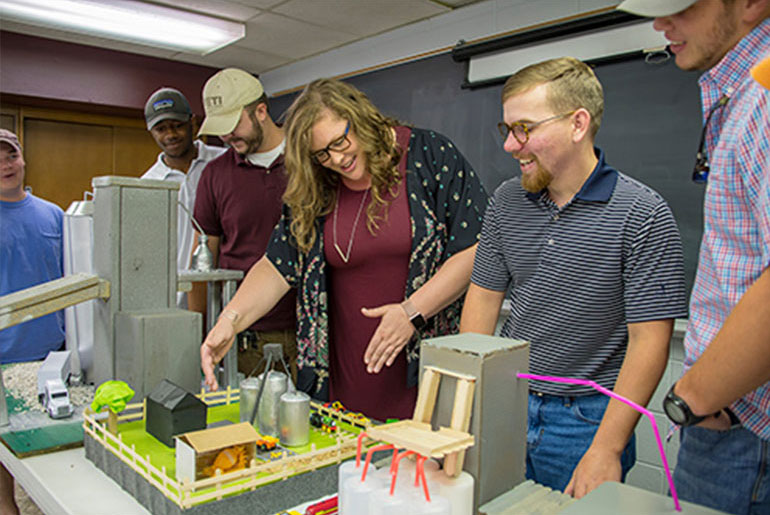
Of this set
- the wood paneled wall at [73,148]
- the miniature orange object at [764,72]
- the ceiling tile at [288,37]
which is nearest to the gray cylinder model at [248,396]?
the miniature orange object at [764,72]

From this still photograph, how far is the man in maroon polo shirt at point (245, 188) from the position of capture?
7.23 ft

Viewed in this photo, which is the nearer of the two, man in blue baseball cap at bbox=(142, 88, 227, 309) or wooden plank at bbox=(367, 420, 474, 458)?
wooden plank at bbox=(367, 420, 474, 458)

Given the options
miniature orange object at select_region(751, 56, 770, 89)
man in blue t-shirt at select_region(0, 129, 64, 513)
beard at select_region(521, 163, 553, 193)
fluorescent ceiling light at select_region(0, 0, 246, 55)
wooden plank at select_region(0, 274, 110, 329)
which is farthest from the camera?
fluorescent ceiling light at select_region(0, 0, 246, 55)

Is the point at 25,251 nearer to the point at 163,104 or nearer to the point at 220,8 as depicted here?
the point at 163,104

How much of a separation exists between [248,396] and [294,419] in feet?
0.56

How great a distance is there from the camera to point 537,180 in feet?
4.13

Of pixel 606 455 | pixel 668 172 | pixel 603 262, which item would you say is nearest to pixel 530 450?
pixel 606 455

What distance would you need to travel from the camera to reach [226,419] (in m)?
1.34

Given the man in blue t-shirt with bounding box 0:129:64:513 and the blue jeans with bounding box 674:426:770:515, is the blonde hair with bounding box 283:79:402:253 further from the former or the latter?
the man in blue t-shirt with bounding box 0:129:64:513

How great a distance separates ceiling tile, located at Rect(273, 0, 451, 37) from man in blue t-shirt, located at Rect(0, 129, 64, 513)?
1.82m

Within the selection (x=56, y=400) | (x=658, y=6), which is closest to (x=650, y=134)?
(x=658, y=6)

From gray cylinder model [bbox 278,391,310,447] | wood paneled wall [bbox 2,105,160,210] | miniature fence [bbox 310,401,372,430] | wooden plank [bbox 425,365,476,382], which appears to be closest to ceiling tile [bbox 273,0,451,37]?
wood paneled wall [bbox 2,105,160,210]

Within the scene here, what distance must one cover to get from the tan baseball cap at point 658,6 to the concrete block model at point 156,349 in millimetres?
1154

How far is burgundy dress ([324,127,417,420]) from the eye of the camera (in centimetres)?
157
